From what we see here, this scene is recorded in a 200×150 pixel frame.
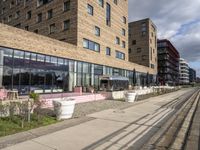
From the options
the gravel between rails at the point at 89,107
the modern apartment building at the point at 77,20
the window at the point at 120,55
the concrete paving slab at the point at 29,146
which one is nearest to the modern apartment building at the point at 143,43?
the modern apartment building at the point at 77,20

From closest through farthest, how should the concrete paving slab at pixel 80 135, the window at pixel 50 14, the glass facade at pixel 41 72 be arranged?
the concrete paving slab at pixel 80 135
the glass facade at pixel 41 72
the window at pixel 50 14

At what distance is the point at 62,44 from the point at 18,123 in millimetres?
15374

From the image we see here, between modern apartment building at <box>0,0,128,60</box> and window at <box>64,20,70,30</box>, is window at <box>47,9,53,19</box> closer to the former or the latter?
modern apartment building at <box>0,0,128,60</box>

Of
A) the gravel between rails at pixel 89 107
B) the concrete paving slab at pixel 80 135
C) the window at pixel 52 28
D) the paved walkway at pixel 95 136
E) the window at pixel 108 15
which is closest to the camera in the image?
the paved walkway at pixel 95 136

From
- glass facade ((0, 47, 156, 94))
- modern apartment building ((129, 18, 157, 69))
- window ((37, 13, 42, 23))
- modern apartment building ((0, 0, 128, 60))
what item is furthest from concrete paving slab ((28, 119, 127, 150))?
modern apartment building ((129, 18, 157, 69))

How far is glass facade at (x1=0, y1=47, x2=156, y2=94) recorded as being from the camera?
17750 mm

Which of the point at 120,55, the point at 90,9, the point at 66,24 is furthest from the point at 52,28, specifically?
the point at 120,55

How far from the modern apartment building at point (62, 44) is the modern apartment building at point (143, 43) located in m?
15.1

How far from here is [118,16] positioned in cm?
3912

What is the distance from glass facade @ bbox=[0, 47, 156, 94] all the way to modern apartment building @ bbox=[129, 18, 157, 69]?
30721 millimetres

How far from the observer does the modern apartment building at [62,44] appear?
18375mm

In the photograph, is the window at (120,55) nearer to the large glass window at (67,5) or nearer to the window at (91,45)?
the window at (91,45)

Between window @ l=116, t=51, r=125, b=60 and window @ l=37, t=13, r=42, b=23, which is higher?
window @ l=37, t=13, r=42, b=23

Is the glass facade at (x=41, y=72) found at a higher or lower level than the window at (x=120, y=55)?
lower
